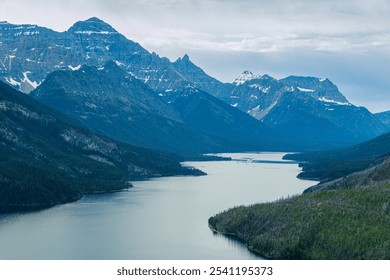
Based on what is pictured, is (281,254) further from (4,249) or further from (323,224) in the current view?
(4,249)
